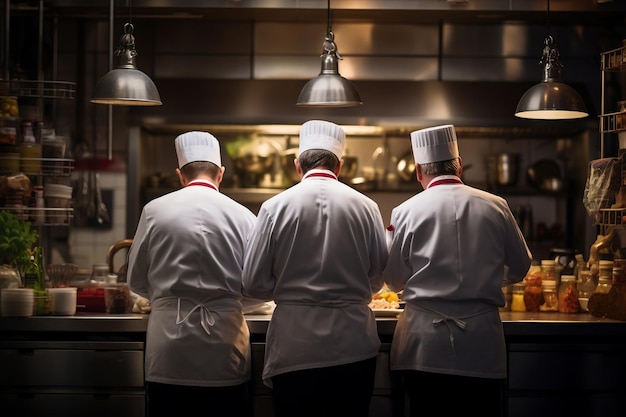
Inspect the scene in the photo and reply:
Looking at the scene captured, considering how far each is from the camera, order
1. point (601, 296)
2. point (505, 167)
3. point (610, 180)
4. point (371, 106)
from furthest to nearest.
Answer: point (505, 167)
point (371, 106)
point (610, 180)
point (601, 296)

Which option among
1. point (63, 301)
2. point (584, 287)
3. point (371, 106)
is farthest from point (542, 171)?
point (63, 301)

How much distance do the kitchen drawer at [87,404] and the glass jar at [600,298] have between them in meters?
2.10

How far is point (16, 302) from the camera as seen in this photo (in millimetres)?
4020

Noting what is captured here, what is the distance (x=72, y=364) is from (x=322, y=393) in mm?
1193

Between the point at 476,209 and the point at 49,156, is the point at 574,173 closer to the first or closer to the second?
the point at 476,209

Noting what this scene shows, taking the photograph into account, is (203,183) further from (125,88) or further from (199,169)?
(125,88)

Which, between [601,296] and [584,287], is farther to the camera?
[584,287]

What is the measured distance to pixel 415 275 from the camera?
3590 millimetres

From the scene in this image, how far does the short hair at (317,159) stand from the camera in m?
3.67

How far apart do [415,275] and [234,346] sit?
776 millimetres

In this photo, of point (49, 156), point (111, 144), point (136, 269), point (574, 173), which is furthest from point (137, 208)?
point (574, 173)

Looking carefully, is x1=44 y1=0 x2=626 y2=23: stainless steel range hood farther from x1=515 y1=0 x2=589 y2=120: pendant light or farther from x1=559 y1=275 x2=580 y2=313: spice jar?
x1=559 y1=275 x2=580 y2=313: spice jar

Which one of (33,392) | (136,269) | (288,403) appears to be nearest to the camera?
(288,403)

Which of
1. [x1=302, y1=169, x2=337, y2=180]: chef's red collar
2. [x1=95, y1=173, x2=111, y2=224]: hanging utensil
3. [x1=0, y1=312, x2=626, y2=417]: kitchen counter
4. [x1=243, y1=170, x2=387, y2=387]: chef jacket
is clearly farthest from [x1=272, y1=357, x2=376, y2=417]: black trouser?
[x1=95, y1=173, x2=111, y2=224]: hanging utensil
